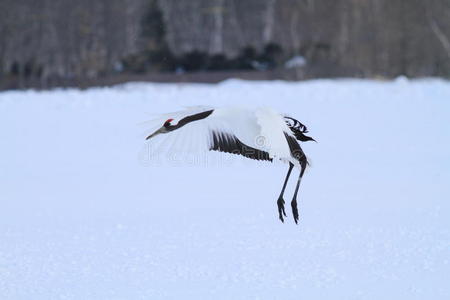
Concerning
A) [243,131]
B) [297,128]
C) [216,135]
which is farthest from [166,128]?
[297,128]

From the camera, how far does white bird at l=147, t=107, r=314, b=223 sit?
372 cm

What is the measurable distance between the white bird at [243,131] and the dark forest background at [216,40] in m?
13.9

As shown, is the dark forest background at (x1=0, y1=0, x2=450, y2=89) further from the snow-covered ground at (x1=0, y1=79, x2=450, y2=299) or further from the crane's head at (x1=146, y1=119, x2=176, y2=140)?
the crane's head at (x1=146, y1=119, x2=176, y2=140)

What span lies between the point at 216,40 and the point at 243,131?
2124cm

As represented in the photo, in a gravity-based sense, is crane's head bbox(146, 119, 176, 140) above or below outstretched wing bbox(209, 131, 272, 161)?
above

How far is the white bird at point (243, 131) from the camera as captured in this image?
372cm

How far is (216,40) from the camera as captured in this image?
2477 cm

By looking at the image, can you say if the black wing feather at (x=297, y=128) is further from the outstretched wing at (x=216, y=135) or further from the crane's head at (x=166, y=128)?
the crane's head at (x=166, y=128)

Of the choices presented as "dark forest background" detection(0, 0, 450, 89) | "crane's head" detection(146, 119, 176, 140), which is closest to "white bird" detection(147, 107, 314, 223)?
"crane's head" detection(146, 119, 176, 140)

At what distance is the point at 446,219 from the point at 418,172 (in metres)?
2.08

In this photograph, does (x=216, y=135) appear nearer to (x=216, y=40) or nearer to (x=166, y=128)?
(x=166, y=128)

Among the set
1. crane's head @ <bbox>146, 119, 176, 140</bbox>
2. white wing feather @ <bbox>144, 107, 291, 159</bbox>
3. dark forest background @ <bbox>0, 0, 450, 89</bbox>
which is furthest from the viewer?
dark forest background @ <bbox>0, 0, 450, 89</bbox>

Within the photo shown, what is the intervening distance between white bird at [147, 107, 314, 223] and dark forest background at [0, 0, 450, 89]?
1390cm

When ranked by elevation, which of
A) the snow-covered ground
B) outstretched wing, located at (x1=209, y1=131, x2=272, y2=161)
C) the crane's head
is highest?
the crane's head
